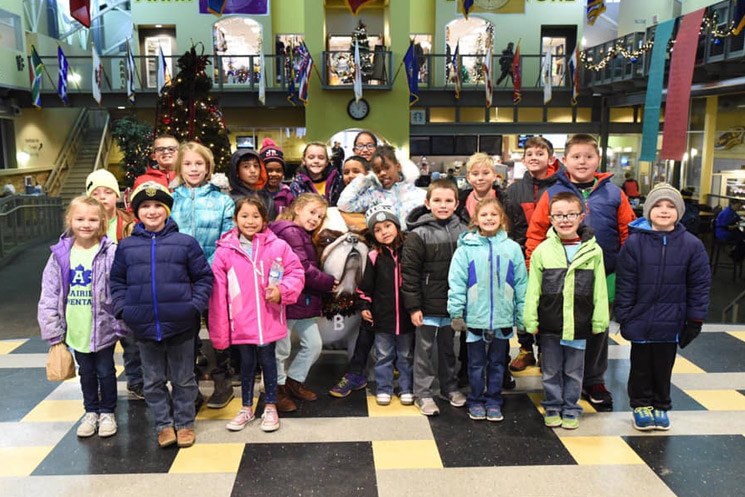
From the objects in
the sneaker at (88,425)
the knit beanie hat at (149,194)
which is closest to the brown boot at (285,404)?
the sneaker at (88,425)

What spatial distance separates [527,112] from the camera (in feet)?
68.6

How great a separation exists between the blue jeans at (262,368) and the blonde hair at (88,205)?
3.66ft

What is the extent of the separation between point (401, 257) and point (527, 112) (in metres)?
18.1

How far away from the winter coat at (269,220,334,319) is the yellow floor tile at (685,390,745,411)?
2.77m

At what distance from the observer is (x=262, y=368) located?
13.1 ft

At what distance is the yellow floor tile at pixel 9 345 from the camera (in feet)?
18.1

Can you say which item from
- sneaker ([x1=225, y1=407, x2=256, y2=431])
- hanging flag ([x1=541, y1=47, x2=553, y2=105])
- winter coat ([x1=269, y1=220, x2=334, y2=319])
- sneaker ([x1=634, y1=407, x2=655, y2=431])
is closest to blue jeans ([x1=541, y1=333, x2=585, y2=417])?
sneaker ([x1=634, y1=407, x2=655, y2=431])

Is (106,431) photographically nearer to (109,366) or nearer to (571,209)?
(109,366)

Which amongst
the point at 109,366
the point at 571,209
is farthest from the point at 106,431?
the point at 571,209

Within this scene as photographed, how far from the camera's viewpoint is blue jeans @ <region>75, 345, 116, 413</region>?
3.79 meters

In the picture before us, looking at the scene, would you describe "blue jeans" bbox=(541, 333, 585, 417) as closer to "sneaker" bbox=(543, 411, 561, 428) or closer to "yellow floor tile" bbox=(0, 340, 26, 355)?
"sneaker" bbox=(543, 411, 561, 428)

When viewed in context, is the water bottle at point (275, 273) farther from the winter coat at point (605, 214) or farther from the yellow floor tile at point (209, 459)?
the winter coat at point (605, 214)

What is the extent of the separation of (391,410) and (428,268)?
3.34 ft

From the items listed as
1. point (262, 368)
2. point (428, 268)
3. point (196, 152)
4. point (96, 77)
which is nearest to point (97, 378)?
point (262, 368)
